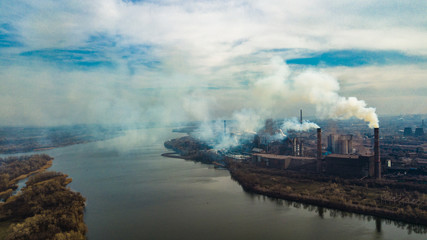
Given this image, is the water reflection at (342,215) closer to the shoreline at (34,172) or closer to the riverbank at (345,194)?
the riverbank at (345,194)

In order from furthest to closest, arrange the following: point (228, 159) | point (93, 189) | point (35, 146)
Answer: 1. point (35, 146)
2. point (228, 159)
3. point (93, 189)

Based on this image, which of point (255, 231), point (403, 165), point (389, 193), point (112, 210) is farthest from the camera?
point (403, 165)

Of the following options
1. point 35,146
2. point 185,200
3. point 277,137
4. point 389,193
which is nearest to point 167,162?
point 277,137

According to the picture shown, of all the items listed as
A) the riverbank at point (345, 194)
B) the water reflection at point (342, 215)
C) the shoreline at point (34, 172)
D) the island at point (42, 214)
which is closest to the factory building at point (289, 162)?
the riverbank at point (345, 194)

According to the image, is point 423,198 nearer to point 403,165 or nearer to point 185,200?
point 403,165

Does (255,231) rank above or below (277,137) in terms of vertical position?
below

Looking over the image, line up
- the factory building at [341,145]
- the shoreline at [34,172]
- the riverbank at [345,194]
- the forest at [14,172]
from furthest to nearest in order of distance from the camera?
the factory building at [341,145], the shoreline at [34,172], the forest at [14,172], the riverbank at [345,194]

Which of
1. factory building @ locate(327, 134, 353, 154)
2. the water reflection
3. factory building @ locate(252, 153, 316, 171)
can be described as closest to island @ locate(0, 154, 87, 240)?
the water reflection

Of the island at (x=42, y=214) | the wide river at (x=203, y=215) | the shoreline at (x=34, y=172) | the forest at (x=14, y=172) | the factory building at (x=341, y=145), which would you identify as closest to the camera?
the island at (x=42, y=214)

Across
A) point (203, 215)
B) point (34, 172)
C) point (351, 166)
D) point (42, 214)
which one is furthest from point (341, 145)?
point (34, 172)
